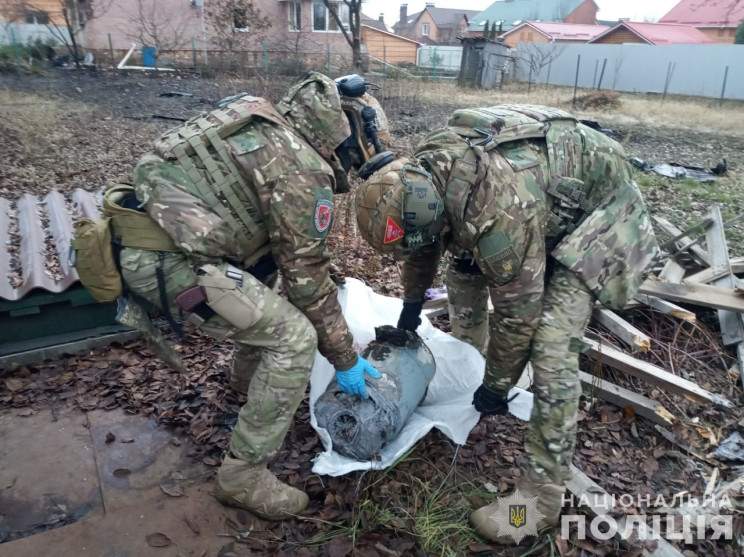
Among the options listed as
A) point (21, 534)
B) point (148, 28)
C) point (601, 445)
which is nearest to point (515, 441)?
point (601, 445)

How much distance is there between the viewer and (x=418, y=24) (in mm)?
65812

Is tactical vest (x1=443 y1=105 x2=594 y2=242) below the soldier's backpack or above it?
above

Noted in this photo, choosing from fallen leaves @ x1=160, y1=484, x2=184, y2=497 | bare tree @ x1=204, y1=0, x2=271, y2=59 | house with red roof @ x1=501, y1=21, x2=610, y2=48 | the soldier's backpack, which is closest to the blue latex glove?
fallen leaves @ x1=160, y1=484, x2=184, y2=497

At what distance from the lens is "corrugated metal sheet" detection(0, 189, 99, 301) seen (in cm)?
341

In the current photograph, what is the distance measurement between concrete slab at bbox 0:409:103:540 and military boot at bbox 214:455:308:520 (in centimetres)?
65

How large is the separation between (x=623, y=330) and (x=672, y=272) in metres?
1.07

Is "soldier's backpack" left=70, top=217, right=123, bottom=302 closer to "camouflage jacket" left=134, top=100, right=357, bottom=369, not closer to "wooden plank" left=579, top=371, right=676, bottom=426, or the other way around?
"camouflage jacket" left=134, top=100, right=357, bottom=369

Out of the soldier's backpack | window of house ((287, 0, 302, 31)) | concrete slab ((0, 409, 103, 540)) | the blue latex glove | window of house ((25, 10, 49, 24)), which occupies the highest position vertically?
window of house ((287, 0, 302, 31))

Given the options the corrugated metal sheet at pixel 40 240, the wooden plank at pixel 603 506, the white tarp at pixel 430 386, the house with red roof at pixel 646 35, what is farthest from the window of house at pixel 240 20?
the house with red roof at pixel 646 35

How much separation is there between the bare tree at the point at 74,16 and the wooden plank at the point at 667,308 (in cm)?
1920

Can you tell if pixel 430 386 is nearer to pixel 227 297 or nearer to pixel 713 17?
pixel 227 297

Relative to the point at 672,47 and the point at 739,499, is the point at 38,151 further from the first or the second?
the point at 672,47

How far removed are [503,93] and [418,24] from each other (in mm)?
51951

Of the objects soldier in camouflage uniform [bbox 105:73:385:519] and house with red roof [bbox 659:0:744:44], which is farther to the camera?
house with red roof [bbox 659:0:744:44]
